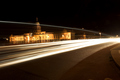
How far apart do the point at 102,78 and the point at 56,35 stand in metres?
37.8

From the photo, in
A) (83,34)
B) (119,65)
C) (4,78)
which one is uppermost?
(83,34)

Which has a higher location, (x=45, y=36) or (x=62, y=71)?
(x=45, y=36)

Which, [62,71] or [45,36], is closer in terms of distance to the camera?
[62,71]

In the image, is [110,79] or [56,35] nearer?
[110,79]

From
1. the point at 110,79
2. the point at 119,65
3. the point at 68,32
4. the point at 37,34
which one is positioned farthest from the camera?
the point at 37,34

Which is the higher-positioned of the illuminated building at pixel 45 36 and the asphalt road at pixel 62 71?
the illuminated building at pixel 45 36

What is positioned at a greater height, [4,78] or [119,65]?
[119,65]

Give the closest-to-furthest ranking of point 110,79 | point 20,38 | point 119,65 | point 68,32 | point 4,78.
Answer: point 110,79
point 4,78
point 119,65
point 68,32
point 20,38

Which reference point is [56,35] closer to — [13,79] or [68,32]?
[68,32]

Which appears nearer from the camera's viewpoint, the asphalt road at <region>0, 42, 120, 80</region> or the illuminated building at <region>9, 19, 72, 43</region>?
the asphalt road at <region>0, 42, 120, 80</region>

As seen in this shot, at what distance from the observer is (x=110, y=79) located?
3814 millimetres

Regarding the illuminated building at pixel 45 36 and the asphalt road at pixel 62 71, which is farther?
the illuminated building at pixel 45 36

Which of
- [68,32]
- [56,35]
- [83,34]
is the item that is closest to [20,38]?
[56,35]

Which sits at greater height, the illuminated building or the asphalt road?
the illuminated building
